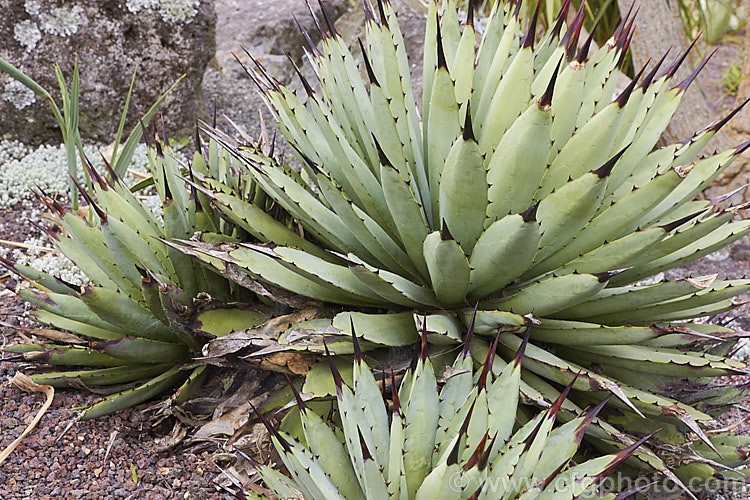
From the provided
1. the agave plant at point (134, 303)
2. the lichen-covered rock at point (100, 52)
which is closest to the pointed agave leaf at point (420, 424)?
the agave plant at point (134, 303)

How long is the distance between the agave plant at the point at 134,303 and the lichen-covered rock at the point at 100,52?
4.74ft

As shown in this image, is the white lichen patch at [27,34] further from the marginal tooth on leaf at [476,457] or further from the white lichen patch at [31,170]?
the marginal tooth on leaf at [476,457]

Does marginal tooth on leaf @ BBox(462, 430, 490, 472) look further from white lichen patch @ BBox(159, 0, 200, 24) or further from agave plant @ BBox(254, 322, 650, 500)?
white lichen patch @ BBox(159, 0, 200, 24)

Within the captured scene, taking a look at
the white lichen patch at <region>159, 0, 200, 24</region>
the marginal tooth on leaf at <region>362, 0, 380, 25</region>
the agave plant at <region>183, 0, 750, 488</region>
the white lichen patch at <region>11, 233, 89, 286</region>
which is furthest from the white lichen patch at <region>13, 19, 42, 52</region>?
the marginal tooth on leaf at <region>362, 0, 380, 25</region>

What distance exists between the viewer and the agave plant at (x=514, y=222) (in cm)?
154

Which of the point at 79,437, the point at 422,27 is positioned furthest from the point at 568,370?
the point at 422,27

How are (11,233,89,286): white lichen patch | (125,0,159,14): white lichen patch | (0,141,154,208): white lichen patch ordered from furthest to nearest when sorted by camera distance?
(125,0,159,14): white lichen patch < (0,141,154,208): white lichen patch < (11,233,89,286): white lichen patch

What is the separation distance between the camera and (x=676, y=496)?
177 centimetres

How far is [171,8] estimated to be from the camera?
3246 mm

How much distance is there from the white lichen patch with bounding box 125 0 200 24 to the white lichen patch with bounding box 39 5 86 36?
0.22 m

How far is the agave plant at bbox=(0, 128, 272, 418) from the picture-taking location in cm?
176

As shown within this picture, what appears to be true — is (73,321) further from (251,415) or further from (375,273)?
(375,273)

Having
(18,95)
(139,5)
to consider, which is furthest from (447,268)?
(18,95)

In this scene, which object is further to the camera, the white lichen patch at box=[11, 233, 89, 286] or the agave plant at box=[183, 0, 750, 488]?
the white lichen patch at box=[11, 233, 89, 286]
